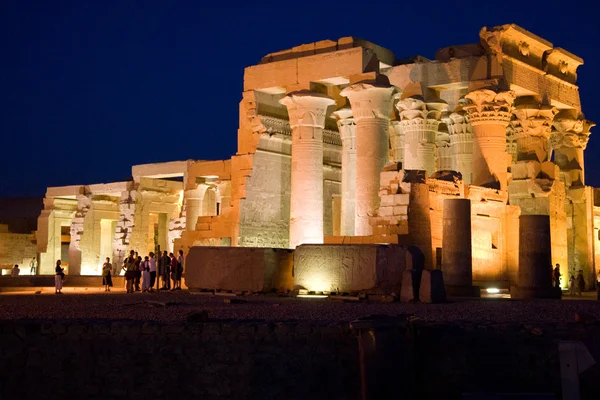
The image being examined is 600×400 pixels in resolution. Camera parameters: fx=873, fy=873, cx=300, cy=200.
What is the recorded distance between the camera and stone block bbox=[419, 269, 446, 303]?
17.4 metres

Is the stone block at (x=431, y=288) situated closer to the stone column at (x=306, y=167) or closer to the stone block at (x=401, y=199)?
the stone block at (x=401, y=199)

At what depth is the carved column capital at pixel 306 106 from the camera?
25.8 meters

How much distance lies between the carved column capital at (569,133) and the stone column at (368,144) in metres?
7.89

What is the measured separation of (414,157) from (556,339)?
1572cm

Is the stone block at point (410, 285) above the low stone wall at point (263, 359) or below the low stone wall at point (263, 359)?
above

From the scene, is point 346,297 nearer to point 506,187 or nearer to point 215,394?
point 215,394

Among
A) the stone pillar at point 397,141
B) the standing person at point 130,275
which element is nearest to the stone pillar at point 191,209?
the stone pillar at point 397,141

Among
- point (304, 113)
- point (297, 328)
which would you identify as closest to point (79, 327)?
point (297, 328)

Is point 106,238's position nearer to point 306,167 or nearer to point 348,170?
point 348,170

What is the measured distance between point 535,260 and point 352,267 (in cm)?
479

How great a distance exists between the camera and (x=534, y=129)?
2720 centimetres

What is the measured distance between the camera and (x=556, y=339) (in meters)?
11.3

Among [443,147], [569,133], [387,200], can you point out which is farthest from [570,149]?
[387,200]

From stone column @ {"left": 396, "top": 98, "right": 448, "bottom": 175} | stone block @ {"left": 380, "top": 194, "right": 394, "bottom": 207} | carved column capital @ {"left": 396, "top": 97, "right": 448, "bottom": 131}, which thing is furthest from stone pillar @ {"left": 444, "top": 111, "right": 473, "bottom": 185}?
stone block @ {"left": 380, "top": 194, "right": 394, "bottom": 207}
